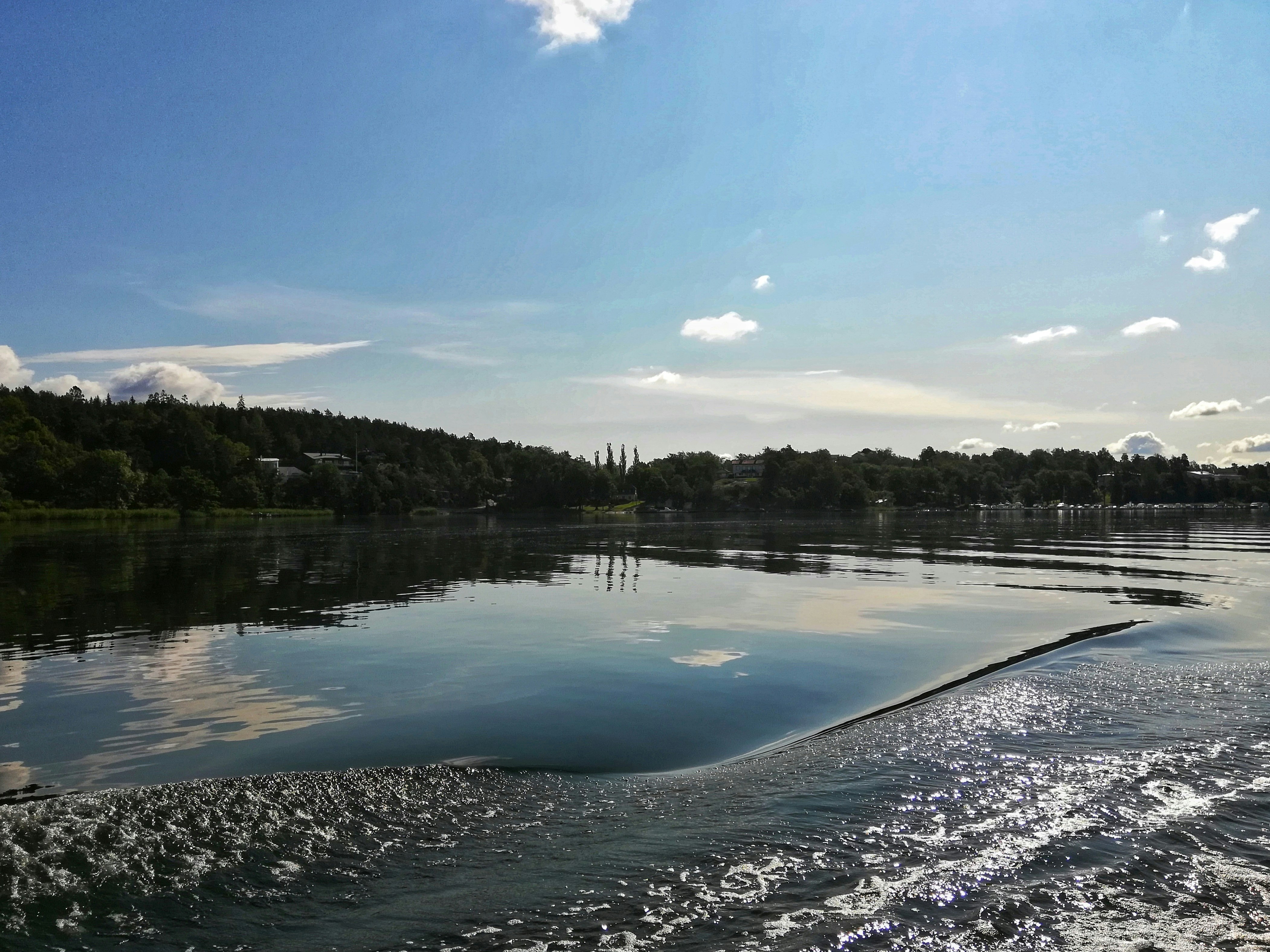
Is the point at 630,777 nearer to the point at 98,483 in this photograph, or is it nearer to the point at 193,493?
the point at 98,483

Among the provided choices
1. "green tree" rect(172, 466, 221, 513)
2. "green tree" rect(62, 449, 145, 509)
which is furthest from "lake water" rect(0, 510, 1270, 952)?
"green tree" rect(172, 466, 221, 513)

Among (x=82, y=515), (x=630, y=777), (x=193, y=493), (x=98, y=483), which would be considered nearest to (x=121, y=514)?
(x=82, y=515)

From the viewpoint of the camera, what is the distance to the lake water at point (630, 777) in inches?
278

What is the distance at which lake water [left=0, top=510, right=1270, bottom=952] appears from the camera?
7055mm

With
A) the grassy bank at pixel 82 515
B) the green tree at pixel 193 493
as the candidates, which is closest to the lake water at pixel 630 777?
the grassy bank at pixel 82 515

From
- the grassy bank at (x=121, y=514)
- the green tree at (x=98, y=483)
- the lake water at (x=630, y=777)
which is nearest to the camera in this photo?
the lake water at (x=630, y=777)

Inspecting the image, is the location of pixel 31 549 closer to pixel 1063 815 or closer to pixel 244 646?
pixel 244 646

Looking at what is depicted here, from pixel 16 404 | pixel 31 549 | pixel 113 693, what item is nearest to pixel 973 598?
pixel 113 693

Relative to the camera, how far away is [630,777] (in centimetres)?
1102

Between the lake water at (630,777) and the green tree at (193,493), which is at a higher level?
the green tree at (193,493)

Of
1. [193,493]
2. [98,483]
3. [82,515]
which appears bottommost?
[82,515]

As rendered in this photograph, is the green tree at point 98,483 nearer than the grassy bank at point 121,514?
No

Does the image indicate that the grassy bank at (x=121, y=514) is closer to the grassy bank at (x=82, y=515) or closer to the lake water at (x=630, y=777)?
the grassy bank at (x=82, y=515)

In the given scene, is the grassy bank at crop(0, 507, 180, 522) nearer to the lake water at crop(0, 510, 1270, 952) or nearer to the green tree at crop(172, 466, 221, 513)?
the green tree at crop(172, 466, 221, 513)
